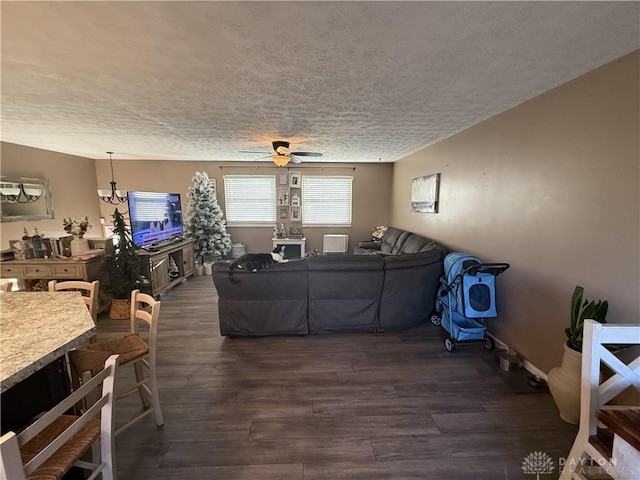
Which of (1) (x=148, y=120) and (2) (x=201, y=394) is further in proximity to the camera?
(1) (x=148, y=120)

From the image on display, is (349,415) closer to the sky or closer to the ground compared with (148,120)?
closer to the ground

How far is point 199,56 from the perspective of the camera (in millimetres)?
1787

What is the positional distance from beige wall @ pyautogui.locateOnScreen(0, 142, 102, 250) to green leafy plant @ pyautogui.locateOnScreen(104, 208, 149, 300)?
2202 millimetres

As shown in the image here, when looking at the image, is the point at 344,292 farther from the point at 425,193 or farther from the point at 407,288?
the point at 425,193

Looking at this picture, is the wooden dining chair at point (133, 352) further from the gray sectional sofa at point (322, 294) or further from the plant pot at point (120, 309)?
the plant pot at point (120, 309)

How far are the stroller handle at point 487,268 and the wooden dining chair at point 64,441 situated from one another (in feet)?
9.41

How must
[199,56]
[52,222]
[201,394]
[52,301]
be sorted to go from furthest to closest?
1. [52,222]
2. [201,394]
3. [199,56]
4. [52,301]

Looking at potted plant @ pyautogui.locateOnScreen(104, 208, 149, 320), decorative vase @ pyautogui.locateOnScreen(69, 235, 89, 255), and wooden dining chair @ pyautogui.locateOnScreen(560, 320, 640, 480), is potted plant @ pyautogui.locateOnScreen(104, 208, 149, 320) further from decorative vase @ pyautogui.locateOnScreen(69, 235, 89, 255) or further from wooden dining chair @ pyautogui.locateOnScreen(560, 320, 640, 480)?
wooden dining chair @ pyautogui.locateOnScreen(560, 320, 640, 480)

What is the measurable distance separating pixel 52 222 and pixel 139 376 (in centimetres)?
493

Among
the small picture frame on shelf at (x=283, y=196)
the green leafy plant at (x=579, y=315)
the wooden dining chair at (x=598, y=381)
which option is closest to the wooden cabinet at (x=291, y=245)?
the small picture frame on shelf at (x=283, y=196)

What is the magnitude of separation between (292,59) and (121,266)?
141 inches

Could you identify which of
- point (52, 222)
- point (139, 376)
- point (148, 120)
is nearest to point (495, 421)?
point (139, 376)

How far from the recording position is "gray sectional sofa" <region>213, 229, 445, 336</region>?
3137 millimetres

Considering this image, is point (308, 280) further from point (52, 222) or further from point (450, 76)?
point (52, 222)
